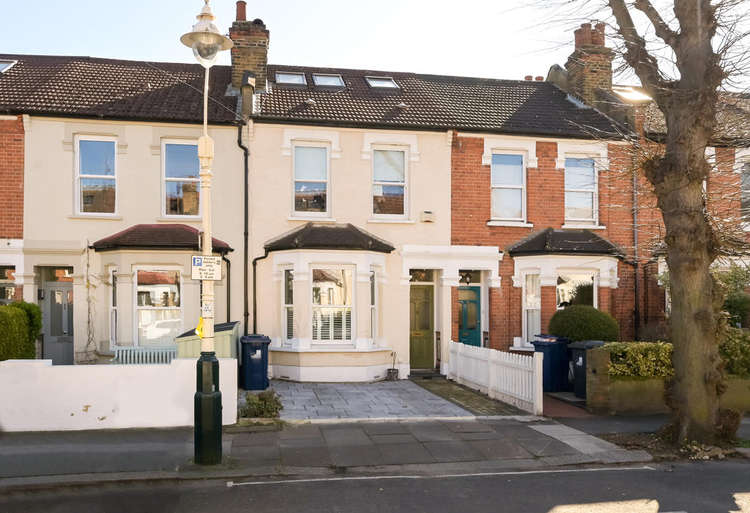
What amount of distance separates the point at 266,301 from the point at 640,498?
9760 millimetres

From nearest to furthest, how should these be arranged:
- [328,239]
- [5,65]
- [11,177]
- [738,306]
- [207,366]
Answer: [207,366] < [11,177] < [328,239] < [738,306] < [5,65]

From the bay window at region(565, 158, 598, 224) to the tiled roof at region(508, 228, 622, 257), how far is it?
514mm

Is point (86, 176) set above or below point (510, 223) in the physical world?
above

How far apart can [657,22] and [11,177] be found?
13.4 m

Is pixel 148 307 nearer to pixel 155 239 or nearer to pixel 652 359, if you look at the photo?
pixel 155 239

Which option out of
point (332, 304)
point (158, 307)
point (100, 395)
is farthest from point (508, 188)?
point (100, 395)

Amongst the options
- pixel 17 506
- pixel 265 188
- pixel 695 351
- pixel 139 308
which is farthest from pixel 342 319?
pixel 17 506

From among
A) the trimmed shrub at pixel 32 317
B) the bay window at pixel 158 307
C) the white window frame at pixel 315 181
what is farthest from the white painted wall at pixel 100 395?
the white window frame at pixel 315 181

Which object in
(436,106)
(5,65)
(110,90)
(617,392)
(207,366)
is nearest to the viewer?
(207,366)

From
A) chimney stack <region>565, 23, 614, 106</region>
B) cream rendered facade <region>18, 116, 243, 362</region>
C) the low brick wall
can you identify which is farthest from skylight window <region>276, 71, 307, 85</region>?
the low brick wall

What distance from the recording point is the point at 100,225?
47.1 ft

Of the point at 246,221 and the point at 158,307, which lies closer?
the point at 158,307

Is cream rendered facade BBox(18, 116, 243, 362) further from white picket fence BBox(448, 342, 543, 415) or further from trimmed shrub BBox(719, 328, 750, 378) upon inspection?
trimmed shrub BBox(719, 328, 750, 378)

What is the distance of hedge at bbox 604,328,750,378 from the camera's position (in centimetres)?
1153
